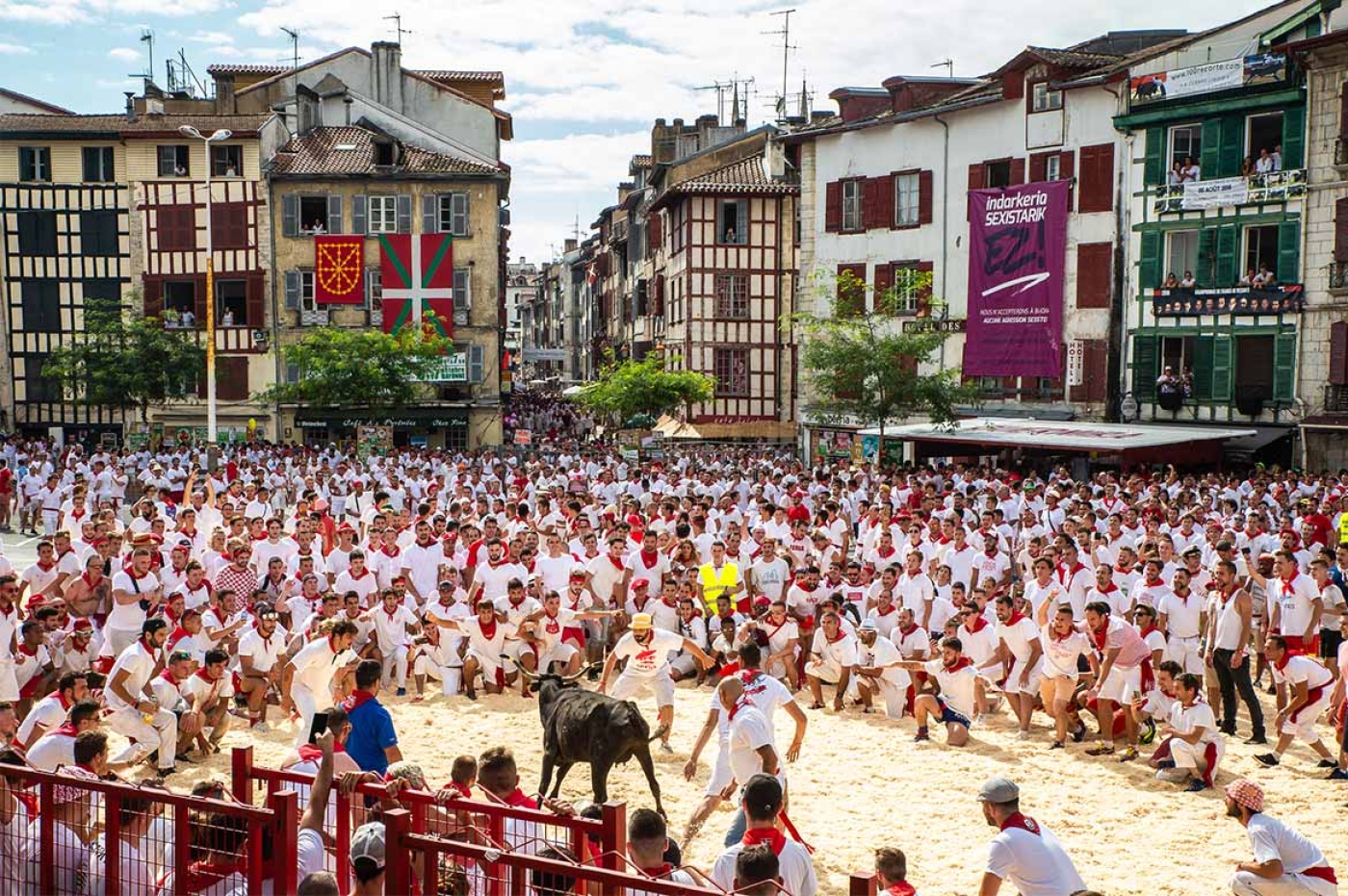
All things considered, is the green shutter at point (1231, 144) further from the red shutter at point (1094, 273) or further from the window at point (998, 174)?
the window at point (998, 174)

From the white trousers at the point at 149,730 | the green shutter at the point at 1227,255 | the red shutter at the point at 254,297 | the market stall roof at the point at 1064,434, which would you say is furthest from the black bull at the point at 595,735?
the red shutter at the point at 254,297

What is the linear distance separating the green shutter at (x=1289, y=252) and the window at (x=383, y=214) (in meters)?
29.6

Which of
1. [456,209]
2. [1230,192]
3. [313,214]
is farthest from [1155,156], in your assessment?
[313,214]

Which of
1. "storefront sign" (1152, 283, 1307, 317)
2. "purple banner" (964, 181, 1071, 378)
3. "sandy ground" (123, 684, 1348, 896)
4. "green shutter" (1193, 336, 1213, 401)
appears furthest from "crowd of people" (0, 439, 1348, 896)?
"purple banner" (964, 181, 1071, 378)

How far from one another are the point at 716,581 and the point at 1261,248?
22.4 m

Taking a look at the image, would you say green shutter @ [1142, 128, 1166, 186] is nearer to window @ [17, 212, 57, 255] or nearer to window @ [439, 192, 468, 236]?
window @ [439, 192, 468, 236]

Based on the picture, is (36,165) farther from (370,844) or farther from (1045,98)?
(370,844)

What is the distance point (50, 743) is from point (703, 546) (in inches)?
411

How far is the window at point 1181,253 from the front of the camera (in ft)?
109

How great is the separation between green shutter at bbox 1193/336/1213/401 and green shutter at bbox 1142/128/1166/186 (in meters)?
4.56

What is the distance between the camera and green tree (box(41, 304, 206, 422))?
4084 cm

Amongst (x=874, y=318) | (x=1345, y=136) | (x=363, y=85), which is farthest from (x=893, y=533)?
(x=363, y=85)

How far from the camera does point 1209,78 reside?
31.8m

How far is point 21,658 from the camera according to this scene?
39.7 feet
